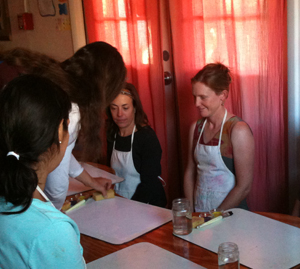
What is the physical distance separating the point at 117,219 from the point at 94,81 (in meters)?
0.48

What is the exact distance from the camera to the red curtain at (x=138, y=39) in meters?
2.20

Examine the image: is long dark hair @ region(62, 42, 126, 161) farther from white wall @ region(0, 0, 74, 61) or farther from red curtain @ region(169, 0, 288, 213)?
white wall @ region(0, 0, 74, 61)

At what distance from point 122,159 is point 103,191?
1.55 ft

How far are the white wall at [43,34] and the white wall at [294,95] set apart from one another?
4.93 ft

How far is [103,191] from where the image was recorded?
1.46 m

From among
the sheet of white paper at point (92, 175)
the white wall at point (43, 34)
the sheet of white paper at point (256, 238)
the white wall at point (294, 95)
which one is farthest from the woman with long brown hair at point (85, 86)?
the white wall at point (43, 34)

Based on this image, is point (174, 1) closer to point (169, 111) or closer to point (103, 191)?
point (169, 111)

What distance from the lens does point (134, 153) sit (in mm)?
1889

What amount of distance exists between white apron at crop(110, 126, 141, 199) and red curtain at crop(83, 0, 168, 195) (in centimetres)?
44

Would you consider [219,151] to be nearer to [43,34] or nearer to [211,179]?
[211,179]

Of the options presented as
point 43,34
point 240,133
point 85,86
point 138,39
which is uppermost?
point 43,34

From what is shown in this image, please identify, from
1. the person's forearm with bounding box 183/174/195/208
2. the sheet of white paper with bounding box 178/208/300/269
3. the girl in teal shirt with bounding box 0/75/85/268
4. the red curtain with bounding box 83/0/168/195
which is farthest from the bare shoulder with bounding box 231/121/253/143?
the girl in teal shirt with bounding box 0/75/85/268

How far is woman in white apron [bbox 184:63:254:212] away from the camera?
Result: 1606 millimetres

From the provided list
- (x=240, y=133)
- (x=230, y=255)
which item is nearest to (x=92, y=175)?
(x=240, y=133)
